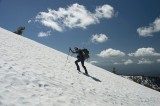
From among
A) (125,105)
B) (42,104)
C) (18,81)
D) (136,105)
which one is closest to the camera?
(42,104)

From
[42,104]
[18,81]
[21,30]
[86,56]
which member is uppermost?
[21,30]

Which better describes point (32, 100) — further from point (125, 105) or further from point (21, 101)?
point (125, 105)

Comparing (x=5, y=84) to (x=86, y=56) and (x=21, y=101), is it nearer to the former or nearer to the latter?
(x=21, y=101)

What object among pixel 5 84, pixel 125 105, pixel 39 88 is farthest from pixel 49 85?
pixel 125 105

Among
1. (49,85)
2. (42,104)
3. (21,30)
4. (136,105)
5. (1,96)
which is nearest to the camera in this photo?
(1,96)

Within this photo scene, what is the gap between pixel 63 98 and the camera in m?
9.00

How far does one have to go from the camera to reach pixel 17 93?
25.2 feet

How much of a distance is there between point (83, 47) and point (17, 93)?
432 inches

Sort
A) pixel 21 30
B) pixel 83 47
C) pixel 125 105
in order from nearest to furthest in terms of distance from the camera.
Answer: pixel 125 105, pixel 83 47, pixel 21 30

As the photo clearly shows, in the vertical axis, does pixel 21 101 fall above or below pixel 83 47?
below

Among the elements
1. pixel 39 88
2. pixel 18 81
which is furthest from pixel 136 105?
pixel 18 81

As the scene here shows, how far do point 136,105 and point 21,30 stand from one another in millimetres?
45743

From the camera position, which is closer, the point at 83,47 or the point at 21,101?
the point at 21,101

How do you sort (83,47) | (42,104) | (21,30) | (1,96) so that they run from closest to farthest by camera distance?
(1,96) → (42,104) → (83,47) → (21,30)
